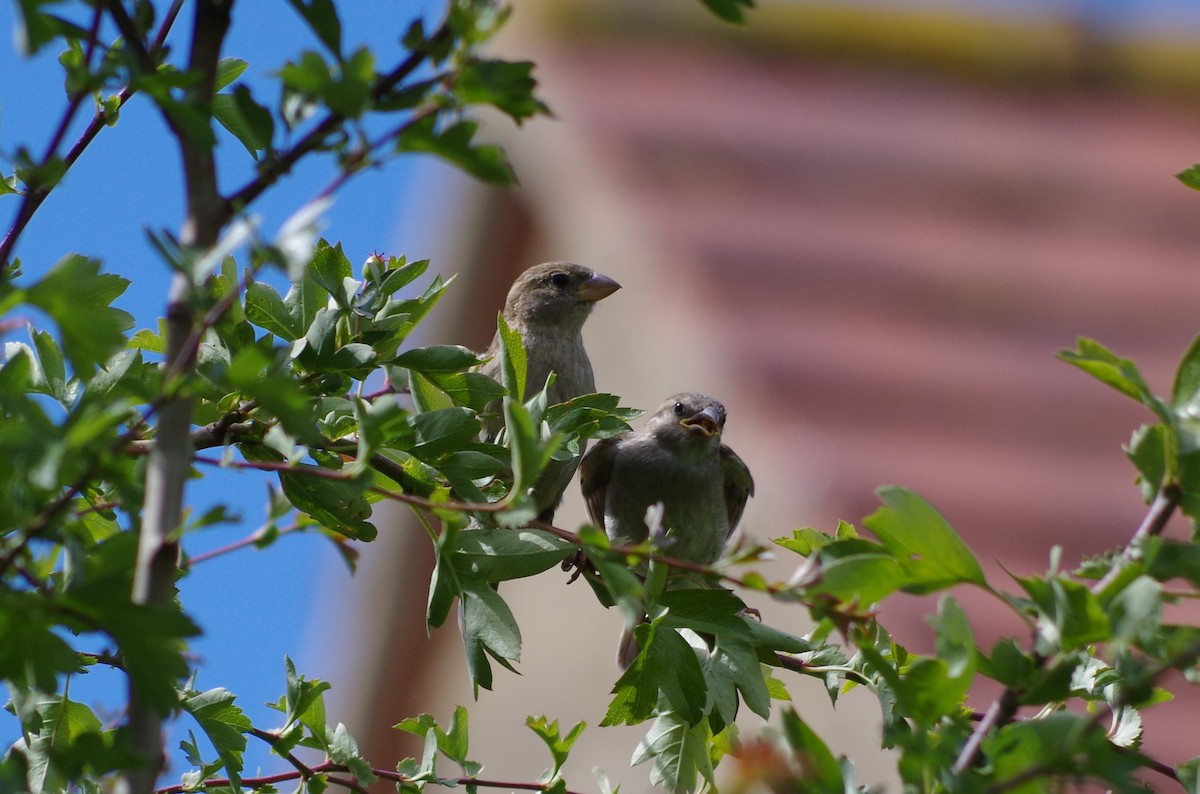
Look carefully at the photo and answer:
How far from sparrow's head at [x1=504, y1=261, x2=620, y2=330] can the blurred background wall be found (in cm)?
121

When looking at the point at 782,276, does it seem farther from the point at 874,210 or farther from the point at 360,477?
the point at 360,477

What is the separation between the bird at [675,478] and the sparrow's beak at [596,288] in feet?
1.30

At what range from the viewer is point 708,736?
205 cm

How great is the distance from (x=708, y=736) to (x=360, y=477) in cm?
88

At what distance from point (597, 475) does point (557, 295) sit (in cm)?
57

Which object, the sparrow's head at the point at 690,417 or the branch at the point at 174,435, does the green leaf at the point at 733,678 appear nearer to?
the branch at the point at 174,435

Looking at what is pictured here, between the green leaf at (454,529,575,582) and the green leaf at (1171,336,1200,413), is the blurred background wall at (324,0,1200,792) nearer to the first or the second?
the green leaf at (454,529,575,582)

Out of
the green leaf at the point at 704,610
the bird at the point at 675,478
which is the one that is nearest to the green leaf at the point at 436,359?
the green leaf at the point at 704,610

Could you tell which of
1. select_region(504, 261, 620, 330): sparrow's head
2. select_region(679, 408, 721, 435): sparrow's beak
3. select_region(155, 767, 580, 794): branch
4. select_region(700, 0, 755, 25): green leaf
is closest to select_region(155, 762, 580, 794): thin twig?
select_region(155, 767, 580, 794): branch

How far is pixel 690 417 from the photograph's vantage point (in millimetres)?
4344

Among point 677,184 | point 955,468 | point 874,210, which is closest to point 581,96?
point 677,184

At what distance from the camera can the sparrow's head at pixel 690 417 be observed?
4.27 m

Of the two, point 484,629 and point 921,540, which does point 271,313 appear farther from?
point 921,540

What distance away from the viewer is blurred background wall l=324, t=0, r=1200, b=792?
6438 mm
